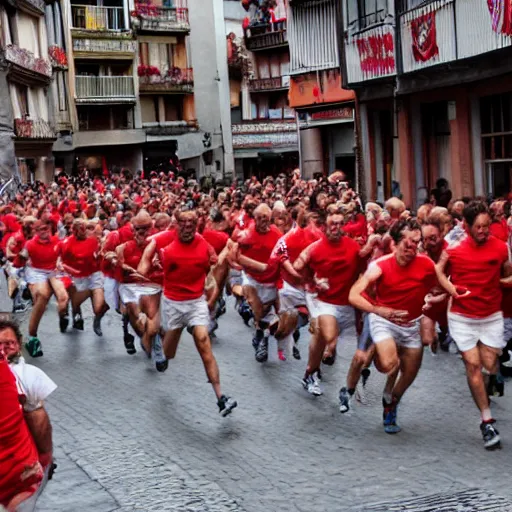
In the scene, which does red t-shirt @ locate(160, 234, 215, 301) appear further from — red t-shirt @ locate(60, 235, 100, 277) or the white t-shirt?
the white t-shirt

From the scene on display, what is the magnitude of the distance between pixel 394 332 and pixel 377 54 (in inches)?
725

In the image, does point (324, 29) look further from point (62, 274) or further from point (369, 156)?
point (62, 274)

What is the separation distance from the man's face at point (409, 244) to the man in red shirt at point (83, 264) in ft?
22.5

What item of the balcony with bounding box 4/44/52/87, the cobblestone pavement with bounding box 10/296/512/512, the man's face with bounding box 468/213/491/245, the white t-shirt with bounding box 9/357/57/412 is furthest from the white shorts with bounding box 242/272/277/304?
the balcony with bounding box 4/44/52/87

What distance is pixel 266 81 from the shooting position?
2692 inches

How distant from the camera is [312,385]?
11.8 meters

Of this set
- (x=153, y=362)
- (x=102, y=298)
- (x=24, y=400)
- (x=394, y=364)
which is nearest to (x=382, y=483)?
(x=394, y=364)

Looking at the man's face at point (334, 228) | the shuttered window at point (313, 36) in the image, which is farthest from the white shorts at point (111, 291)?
the shuttered window at point (313, 36)

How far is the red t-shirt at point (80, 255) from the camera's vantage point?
16.1 m

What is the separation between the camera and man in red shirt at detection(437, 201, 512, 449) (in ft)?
32.1

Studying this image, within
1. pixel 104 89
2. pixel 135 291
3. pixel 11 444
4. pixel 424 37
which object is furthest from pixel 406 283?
pixel 104 89

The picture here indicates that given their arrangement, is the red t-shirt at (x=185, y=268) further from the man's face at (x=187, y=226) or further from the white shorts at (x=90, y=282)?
the white shorts at (x=90, y=282)

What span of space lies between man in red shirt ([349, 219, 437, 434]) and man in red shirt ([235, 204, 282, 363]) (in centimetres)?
390

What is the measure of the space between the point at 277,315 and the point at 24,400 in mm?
8582
